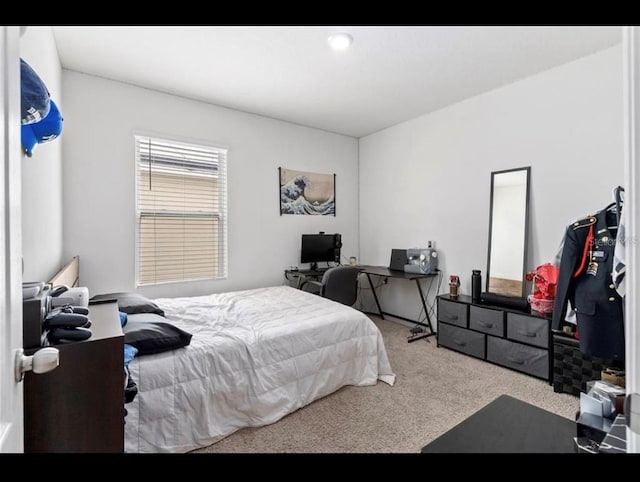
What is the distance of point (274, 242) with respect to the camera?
13.2 feet

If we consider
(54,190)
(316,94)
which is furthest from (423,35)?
(54,190)

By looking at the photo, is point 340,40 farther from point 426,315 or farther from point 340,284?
point 426,315

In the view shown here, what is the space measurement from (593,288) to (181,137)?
3794mm

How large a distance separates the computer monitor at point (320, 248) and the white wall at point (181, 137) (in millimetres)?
158

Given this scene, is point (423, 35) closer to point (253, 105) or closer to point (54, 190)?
point (253, 105)

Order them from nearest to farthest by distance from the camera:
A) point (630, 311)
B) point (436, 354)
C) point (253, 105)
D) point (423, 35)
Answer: point (630, 311) < point (423, 35) < point (436, 354) < point (253, 105)

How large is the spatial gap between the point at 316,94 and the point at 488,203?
2.16 meters

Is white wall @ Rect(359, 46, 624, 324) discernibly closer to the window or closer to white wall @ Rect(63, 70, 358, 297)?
white wall @ Rect(63, 70, 358, 297)

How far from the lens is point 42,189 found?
1890 mm

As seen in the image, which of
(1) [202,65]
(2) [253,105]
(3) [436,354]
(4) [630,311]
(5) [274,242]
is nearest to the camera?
(4) [630,311]

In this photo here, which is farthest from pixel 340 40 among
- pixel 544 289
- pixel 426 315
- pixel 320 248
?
pixel 426 315

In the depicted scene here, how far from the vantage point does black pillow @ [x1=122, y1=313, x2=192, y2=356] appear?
1679 millimetres

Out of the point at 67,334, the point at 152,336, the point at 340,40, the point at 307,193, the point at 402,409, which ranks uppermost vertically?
the point at 340,40

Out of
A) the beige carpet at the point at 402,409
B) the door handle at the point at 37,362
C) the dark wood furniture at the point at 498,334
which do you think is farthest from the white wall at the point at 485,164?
the door handle at the point at 37,362
